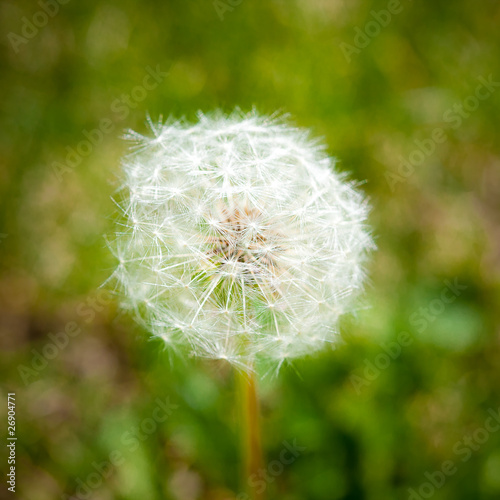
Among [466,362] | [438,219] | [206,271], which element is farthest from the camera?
[438,219]

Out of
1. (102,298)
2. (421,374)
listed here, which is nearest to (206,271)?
(421,374)

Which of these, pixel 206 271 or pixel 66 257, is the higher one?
pixel 66 257

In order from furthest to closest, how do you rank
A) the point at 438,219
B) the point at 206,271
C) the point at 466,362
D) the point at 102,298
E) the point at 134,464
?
the point at 438,219 → the point at 102,298 → the point at 466,362 → the point at 134,464 → the point at 206,271

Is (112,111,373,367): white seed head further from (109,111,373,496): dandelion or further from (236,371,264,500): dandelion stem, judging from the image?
(236,371,264,500): dandelion stem

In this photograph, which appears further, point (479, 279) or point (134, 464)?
point (479, 279)

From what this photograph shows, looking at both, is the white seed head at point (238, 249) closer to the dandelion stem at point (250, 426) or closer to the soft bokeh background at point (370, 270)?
the dandelion stem at point (250, 426)

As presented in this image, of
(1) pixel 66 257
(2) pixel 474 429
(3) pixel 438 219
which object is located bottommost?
(2) pixel 474 429

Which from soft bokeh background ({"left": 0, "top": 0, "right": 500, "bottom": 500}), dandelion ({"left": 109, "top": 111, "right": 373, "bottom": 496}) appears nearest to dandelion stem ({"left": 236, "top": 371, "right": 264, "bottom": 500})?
dandelion ({"left": 109, "top": 111, "right": 373, "bottom": 496})

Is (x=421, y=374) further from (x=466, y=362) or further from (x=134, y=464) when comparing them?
(x=134, y=464)
